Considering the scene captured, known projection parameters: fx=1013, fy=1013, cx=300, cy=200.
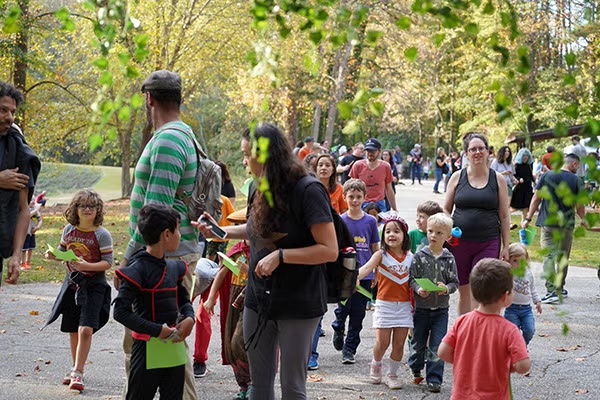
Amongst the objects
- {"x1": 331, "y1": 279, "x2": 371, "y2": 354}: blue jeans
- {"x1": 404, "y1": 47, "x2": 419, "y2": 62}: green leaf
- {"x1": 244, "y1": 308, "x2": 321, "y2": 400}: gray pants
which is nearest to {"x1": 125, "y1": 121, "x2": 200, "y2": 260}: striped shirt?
{"x1": 244, "y1": 308, "x2": 321, "y2": 400}: gray pants

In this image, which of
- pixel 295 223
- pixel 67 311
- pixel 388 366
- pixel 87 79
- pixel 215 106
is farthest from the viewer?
pixel 215 106

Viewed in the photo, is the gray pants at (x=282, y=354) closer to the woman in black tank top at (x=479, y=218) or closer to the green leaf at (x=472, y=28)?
the green leaf at (x=472, y=28)

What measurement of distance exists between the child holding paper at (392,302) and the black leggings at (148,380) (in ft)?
9.17

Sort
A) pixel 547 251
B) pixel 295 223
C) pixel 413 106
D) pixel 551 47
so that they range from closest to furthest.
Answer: pixel 547 251, pixel 295 223, pixel 551 47, pixel 413 106

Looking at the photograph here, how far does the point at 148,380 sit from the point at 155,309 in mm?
392

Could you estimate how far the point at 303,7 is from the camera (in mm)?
3502

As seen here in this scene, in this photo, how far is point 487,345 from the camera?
556cm

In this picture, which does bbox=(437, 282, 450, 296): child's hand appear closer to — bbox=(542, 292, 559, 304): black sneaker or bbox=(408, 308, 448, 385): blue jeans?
bbox=(408, 308, 448, 385): blue jeans

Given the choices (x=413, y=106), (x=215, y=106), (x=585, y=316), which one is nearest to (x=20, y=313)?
(x=585, y=316)

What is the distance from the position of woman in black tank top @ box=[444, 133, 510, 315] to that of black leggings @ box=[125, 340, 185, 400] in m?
3.83

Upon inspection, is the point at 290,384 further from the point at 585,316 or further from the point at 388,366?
the point at 585,316

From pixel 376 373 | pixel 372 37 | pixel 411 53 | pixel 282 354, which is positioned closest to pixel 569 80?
pixel 411 53

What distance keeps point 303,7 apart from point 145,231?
7.77 ft

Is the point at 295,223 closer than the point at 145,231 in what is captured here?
Yes
